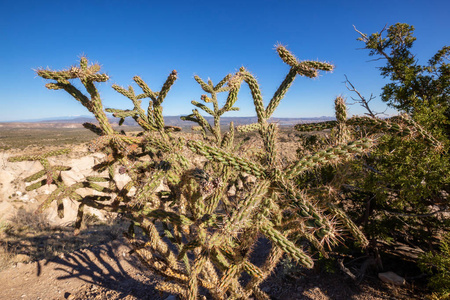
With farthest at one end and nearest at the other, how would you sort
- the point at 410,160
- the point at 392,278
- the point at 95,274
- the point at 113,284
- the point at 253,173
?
the point at 95,274 → the point at 113,284 → the point at 392,278 → the point at 410,160 → the point at 253,173

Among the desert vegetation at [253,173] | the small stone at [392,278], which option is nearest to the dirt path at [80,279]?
the desert vegetation at [253,173]

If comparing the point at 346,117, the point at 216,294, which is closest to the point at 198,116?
the point at 346,117

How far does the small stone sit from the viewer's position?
180 inches

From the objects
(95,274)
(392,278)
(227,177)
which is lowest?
(95,274)

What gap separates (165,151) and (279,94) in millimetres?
1442

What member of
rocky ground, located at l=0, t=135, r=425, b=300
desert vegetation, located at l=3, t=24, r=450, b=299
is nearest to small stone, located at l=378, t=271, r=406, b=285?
rocky ground, located at l=0, t=135, r=425, b=300

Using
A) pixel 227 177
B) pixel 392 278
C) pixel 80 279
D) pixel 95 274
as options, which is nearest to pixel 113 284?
pixel 95 274

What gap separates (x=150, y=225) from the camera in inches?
139

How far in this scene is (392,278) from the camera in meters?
4.68

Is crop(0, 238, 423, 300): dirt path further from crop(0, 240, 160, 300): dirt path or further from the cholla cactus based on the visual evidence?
the cholla cactus

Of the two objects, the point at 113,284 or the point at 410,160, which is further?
the point at 113,284

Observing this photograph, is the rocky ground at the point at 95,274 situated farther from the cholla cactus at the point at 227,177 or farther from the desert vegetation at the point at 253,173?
the cholla cactus at the point at 227,177

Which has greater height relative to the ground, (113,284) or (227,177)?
(227,177)

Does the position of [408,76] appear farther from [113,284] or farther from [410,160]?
[113,284]
